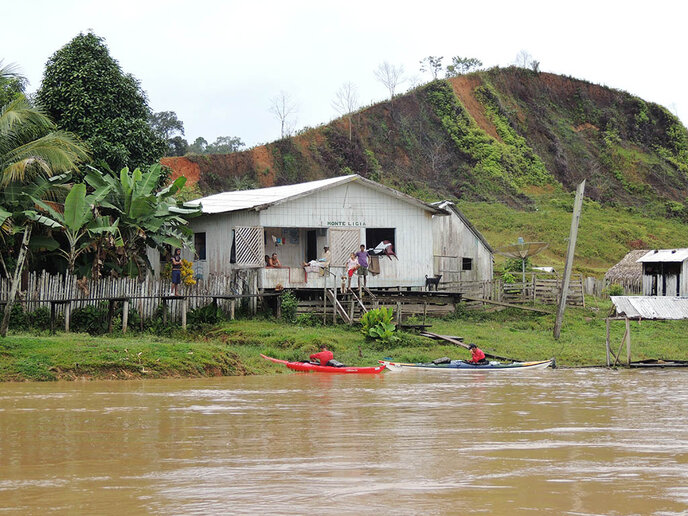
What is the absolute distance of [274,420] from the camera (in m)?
11.2

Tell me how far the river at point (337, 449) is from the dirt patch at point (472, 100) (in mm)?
49268

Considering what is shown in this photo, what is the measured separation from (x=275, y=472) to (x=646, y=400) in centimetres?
835

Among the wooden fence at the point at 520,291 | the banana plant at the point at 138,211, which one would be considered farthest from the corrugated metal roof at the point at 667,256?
the banana plant at the point at 138,211

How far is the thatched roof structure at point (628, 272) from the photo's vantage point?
121 ft

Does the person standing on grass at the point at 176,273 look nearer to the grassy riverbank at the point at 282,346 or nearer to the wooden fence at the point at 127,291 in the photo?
the wooden fence at the point at 127,291

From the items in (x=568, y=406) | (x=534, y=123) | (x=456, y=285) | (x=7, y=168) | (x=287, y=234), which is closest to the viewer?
(x=568, y=406)

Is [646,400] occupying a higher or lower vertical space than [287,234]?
lower

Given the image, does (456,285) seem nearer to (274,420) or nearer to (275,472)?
(274,420)

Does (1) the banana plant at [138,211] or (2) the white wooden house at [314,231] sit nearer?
(1) the banana plant at [138,211]

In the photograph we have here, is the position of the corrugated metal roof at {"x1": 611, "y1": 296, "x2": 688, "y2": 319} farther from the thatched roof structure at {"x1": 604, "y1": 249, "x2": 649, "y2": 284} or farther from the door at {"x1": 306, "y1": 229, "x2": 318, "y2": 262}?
the thatched roof structure at {"x1": 604, "y1": 249, "x2": 649, "y2": 284}

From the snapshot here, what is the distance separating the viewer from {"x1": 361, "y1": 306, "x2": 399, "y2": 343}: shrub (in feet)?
68.1

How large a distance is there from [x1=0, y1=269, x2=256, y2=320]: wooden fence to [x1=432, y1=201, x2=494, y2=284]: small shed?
792 centimetres

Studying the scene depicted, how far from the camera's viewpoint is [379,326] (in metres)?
21.0

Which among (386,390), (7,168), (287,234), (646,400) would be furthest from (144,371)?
(287,234)
